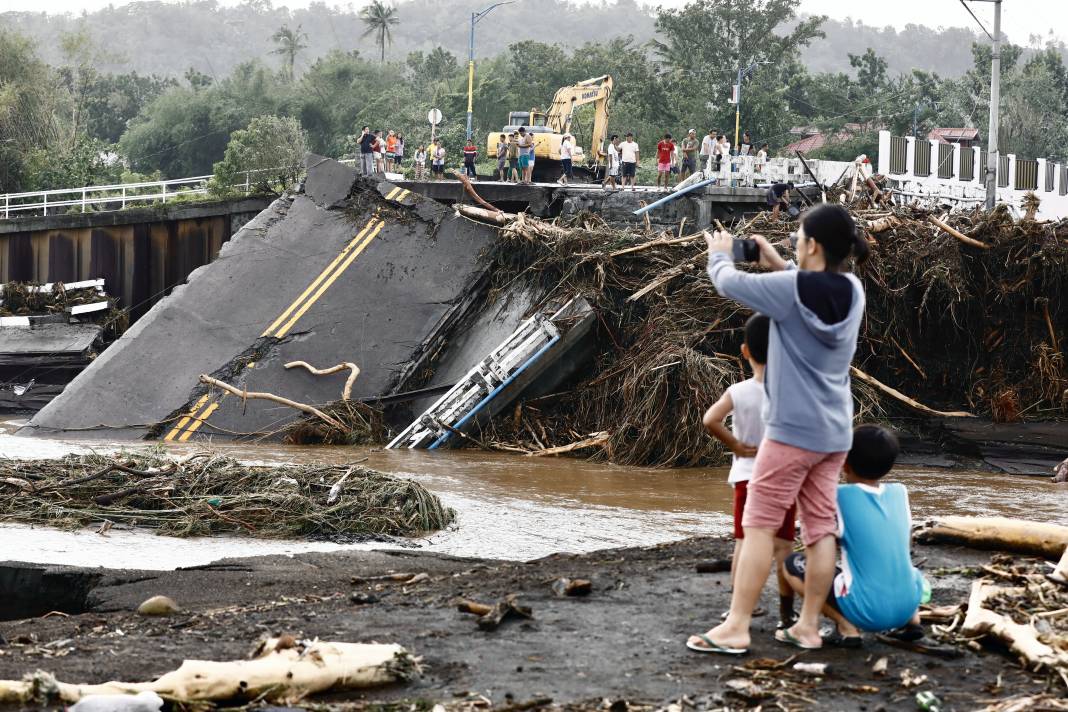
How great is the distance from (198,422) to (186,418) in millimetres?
178

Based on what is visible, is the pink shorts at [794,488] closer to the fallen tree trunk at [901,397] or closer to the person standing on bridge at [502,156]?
the fallen tree trunk at [901,397]

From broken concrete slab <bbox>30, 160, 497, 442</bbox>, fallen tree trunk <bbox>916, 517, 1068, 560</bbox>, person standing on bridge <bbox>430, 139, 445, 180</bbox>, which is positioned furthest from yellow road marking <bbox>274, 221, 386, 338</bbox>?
fallen tree trunk <bbox>916, 517, 1068, 560</bbox>

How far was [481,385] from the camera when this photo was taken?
718 inches

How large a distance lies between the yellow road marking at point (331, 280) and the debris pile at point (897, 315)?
3.13m

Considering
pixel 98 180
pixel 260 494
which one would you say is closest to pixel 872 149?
pixel 98 180

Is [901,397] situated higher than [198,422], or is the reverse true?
[901,397]

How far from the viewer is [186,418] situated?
18469mm

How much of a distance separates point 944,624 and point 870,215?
14175mm

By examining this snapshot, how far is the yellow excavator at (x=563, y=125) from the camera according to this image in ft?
117

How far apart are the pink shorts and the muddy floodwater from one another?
15.6 feet

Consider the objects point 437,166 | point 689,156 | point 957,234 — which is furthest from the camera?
point 437,166

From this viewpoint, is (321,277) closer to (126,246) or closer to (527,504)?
(527,504)

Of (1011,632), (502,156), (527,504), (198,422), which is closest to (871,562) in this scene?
(1011,632)

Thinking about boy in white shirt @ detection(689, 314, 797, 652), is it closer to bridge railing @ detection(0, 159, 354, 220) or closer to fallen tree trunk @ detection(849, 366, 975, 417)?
fallen tree trunk @ detection(849, 366, 975, 417)
